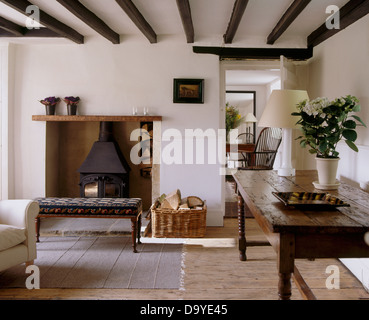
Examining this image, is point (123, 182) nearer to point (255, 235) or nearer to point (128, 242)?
point (128, 242)

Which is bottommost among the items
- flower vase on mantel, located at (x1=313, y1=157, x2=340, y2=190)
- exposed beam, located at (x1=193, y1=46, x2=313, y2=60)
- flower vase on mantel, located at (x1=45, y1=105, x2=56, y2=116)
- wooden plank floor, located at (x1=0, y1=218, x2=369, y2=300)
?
wooden plank floor, located at (x1=0, y1=218, x2=369, y2=300)

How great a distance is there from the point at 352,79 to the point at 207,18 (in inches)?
62.0

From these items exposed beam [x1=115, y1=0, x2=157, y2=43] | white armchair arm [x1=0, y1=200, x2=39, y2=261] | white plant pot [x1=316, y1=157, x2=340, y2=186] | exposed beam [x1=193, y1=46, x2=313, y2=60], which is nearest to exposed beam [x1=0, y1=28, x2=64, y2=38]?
exposed beam [x1=115, y1=0, x2=157, y2=43]

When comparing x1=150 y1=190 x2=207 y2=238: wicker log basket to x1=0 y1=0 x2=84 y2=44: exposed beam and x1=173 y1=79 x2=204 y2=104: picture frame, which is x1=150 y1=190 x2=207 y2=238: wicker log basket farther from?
x1=0 y1=0 x2=84 y2=44: exposed beam

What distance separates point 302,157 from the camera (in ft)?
14.1

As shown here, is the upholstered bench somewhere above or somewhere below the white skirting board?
above

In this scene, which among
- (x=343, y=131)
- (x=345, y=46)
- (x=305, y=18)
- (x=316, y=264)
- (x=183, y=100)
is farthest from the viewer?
(x=183, y=100)

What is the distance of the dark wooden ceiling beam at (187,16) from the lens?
112 inches

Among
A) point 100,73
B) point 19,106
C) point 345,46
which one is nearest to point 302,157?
point 345,46

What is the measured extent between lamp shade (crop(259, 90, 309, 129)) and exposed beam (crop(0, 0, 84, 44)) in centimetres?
236

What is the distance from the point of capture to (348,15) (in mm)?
2998

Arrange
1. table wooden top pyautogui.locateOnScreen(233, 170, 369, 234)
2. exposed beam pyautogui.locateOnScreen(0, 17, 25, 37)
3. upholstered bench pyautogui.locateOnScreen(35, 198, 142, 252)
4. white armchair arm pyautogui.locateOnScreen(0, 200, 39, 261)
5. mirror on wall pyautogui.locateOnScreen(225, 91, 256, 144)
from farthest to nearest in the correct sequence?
mirror on wall pyautogui.locateOnScreen(225, 91, 256, 144), exposed beam pyautogui.locateOnScreen(0, 17, 25, 37), upholstered bench pyautogui.locateOnScreen(35, 198, 142, 252), white armchair arm pyautogui.locateOnScreen(0, 200, 39, 261), table wooden top pyautogui.locateOnScreen(233, 170, 369, 234)

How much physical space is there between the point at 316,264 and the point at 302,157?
5.50 ft

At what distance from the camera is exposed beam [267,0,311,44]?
2.85 m
